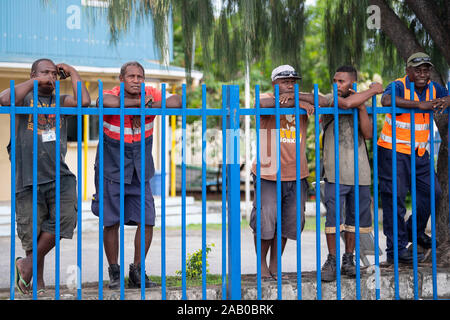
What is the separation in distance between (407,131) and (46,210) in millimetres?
2874

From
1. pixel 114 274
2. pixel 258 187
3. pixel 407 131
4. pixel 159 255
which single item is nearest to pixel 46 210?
pixel 114 274

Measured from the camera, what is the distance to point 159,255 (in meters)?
7.95

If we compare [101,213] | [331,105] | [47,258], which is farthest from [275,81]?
[47,258]

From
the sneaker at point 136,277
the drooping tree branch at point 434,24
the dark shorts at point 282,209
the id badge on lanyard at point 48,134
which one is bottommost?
the sneaker at point 136,277

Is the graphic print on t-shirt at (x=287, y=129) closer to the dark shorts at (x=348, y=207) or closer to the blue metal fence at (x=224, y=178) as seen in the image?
the blue metal fence at (x=224, y=178)

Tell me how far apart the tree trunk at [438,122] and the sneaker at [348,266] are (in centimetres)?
106

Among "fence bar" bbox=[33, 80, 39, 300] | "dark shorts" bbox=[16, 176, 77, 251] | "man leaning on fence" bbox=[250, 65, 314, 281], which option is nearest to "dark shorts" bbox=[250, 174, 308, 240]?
"man leaning on fence" bbox=[250, 65, 314, 281]

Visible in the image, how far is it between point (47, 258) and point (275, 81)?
14.0 ft

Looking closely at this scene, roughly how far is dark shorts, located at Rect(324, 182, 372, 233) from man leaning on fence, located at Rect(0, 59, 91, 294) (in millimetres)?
1935

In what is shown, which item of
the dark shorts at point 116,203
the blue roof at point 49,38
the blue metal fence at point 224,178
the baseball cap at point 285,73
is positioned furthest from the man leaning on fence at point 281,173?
the blue roof at point 49,38

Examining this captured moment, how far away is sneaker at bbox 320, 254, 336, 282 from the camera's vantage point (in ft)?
14.9

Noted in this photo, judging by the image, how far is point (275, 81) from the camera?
479cm

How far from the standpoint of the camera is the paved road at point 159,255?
662cm
